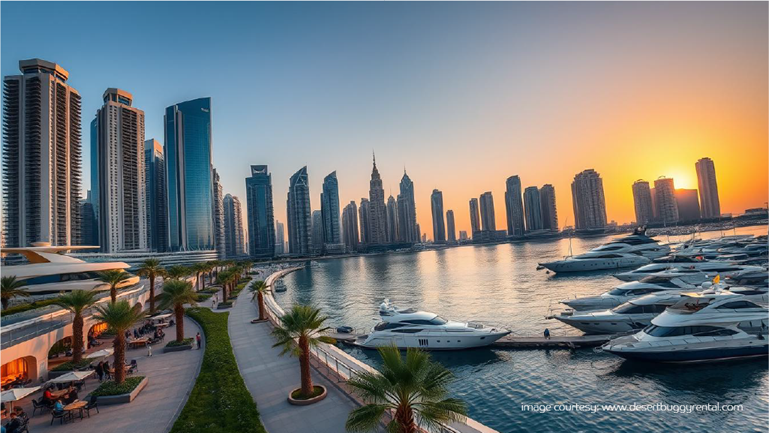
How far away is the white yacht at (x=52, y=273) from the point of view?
36.0m

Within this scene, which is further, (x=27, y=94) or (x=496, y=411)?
(x=27, y=94)

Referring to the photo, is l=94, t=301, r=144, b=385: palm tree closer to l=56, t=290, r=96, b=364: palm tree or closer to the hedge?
the hedge

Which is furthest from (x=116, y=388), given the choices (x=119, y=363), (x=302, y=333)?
(x=302, y=333)

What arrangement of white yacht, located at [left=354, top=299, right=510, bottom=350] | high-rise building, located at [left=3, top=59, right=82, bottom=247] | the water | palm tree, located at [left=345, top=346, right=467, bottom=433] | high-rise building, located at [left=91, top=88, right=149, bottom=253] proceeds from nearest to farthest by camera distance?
palm tree, located at [left=345, top=346, right=467, bottom=433]
the water
white yacht, located at [left=354, top=299, right=510, bottom=350]
high-rise building, located at [left=3, top=59, right=82, bottom=247]
high-rise building, located at [left=91, top=88, right=149, bottom=253]

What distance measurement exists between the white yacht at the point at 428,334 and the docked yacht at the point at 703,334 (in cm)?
840

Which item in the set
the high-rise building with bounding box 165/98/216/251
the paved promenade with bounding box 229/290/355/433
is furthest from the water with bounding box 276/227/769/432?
the high-rise building with bounding box 165/98/216/251

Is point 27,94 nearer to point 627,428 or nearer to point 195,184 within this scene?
point 195,184

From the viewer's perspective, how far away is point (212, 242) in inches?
7205

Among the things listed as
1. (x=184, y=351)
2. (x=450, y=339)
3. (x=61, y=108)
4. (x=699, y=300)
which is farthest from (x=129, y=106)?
(x=699, y=300)

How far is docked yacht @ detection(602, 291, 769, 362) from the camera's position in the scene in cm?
2231

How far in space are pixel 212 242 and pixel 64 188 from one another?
236 ft

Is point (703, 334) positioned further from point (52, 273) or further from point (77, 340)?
point (52, 273)

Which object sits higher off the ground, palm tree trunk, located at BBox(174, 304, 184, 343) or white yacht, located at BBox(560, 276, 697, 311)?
palm tree trunk, located at BBox(174, 304, 184, 343)

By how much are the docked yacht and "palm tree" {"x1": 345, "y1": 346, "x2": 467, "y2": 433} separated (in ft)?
59.1
